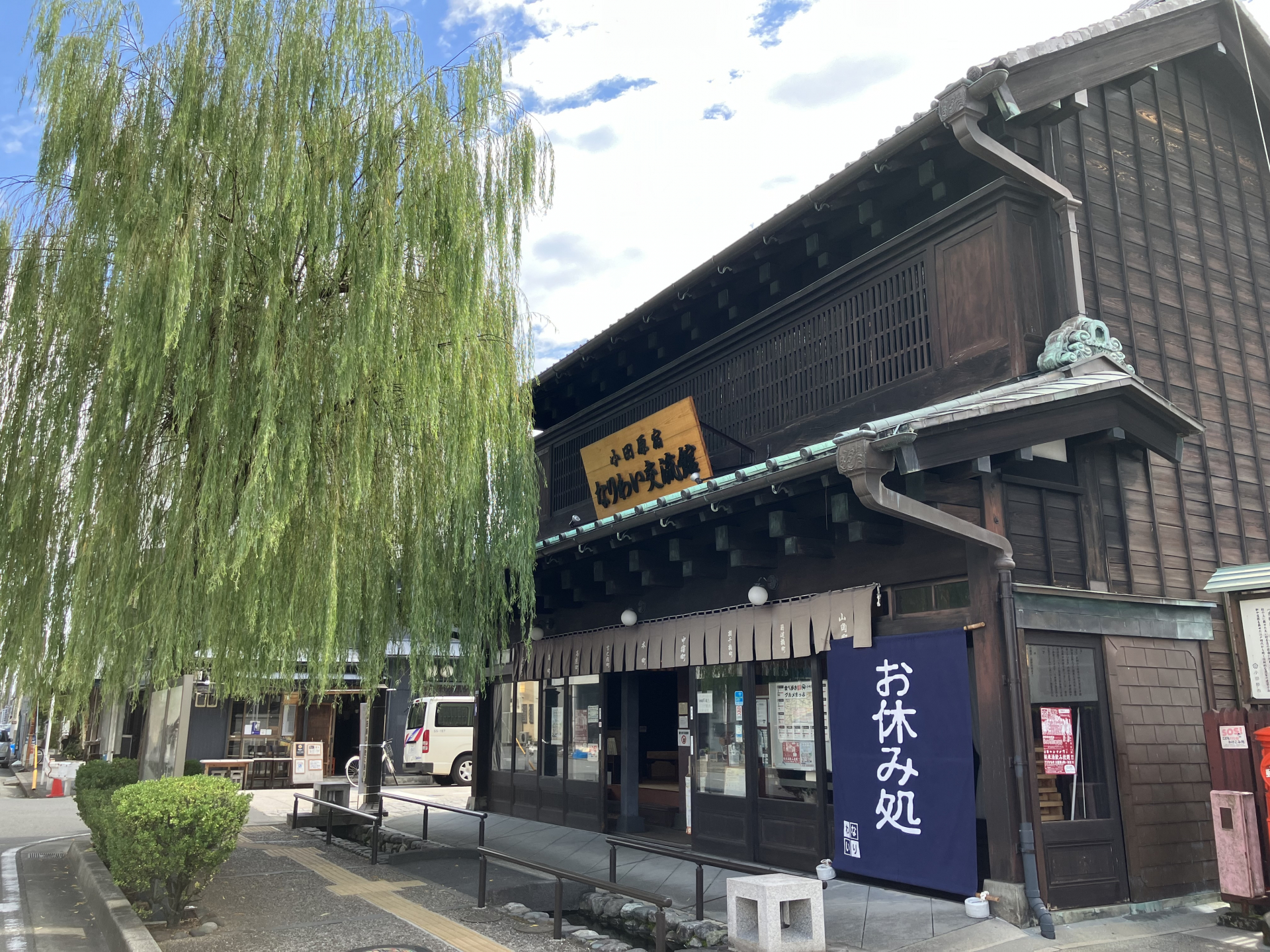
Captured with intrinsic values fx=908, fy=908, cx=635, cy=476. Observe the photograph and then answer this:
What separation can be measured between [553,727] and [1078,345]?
980 cm

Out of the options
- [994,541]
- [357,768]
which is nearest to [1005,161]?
[994,541]

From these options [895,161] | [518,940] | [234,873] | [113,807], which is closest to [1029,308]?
[895,161]

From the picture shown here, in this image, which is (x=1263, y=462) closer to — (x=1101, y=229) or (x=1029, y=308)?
(x=1101, y=229)

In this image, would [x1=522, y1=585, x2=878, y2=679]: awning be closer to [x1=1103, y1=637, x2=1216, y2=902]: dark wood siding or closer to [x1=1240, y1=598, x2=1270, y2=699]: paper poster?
[x1=1103, y1=637, x2=1216, y2=902]: dark wood siding

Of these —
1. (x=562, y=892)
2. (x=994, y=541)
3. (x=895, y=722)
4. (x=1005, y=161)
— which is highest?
(x=1005, y=161)

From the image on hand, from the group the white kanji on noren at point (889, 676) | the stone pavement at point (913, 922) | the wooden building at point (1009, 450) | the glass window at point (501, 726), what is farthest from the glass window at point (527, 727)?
the white kanji on noren at point (889, 676)

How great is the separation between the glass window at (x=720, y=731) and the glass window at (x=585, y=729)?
267 cm

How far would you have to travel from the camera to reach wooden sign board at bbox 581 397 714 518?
39.0 ft

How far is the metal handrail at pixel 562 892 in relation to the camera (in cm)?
662

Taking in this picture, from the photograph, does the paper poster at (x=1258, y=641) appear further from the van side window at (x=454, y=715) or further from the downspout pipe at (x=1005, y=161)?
the van side window at (x=454, y=715)

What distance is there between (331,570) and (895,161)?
21.7ft

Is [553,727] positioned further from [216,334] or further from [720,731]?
[216,334]

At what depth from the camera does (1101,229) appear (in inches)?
382

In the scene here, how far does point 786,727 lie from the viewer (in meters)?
9.77
